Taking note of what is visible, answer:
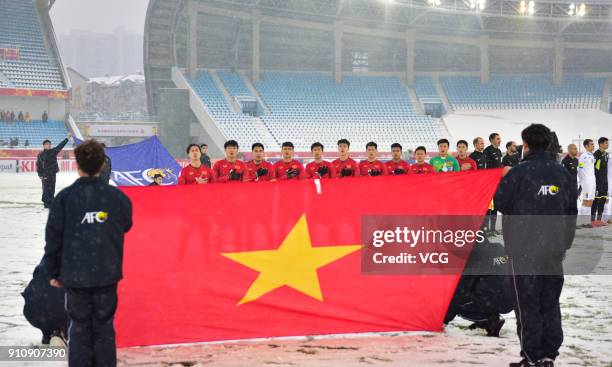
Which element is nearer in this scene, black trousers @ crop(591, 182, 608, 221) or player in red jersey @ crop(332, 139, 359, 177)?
player in red jersey @ crop(332, 139, 359, 177)

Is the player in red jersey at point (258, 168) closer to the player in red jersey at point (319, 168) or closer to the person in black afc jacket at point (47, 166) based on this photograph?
the player in red jersey at point (319, 168)

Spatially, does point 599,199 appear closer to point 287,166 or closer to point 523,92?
point 287,166

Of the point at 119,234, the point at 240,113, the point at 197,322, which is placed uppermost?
the point at 240,113

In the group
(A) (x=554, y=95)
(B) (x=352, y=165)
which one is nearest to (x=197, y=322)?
(B) (x=352, y=165)

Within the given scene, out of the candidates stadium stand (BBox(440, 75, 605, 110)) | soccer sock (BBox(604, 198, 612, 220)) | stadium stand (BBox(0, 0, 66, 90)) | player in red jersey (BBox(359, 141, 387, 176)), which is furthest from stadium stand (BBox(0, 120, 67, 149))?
player in red jersey (BBox(359, 141, 387, 176))

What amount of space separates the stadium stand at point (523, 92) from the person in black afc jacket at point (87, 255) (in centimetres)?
4562

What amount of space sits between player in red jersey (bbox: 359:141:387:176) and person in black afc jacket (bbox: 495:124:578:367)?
5578mm

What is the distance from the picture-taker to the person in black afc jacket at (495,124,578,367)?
15.6ft

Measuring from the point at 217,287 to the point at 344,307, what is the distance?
1.09 m

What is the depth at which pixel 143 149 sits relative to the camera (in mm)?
15656

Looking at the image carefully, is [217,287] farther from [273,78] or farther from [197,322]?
[273,78]

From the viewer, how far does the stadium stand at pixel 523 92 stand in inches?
1879

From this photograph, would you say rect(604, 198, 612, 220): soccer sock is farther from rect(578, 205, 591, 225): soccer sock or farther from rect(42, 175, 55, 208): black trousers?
rect(42, 175, 55, 208): black trousers

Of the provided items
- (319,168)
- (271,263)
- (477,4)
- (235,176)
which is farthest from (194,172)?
(477,4)
